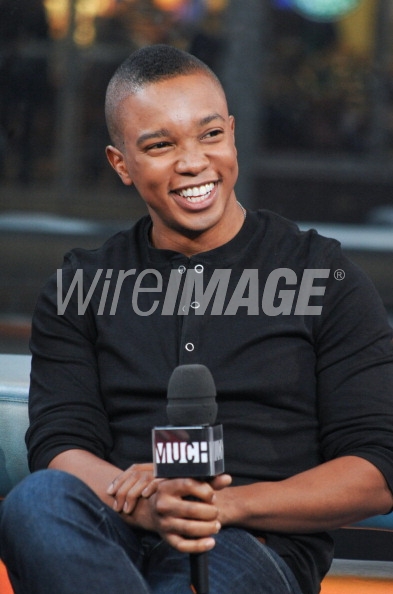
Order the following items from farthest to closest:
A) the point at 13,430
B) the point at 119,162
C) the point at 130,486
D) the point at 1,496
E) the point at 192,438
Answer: the point at 1,496
the point at 13,430
the point at 119,162
the point at 130,486
the point at 192,438

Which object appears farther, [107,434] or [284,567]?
[107,434]

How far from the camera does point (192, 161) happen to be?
247cm

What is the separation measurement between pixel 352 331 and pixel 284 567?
485mm

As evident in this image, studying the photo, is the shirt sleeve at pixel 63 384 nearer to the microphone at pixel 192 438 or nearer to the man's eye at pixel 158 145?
the man's eye at pixel 158 145

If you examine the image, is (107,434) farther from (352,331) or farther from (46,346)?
(352,331)

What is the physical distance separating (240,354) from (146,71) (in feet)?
2.16

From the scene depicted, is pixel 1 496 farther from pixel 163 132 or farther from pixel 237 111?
pixel 237 111

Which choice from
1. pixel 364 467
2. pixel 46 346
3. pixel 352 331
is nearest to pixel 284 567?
pixel 364 467

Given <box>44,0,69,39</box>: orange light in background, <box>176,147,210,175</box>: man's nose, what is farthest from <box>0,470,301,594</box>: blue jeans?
<box>44,0,69,39</box>: orange light in background

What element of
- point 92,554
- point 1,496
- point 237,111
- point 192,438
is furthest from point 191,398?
point 237,111

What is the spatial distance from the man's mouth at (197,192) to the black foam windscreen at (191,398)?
0.63 meters

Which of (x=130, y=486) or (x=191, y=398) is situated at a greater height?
(x=191, y=398)

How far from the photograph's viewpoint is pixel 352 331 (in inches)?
92.2

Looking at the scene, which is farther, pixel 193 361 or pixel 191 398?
pixel 193 361
